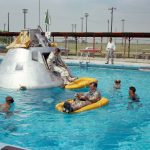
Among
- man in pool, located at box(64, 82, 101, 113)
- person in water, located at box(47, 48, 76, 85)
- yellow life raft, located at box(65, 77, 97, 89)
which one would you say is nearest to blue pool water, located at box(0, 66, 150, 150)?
man in pool, located at box(64, 82, 101, 113)

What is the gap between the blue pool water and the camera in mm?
8250

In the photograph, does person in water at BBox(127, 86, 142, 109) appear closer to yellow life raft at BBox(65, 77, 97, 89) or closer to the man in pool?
the man in pool

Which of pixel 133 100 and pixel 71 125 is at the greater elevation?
pixel 133 100

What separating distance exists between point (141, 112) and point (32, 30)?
7535 mm

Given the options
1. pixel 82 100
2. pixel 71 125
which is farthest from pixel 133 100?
pixel 71 125

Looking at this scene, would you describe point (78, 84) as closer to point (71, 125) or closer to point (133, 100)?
point (133, 100)

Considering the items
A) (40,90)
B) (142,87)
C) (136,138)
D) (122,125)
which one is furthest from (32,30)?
(136,138)

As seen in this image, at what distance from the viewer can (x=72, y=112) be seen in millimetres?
10852

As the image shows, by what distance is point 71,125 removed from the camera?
9742 mm

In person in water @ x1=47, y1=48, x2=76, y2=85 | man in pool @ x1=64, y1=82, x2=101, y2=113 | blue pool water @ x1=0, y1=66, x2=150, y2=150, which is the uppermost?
person in water @ x1=47, y1=48, x2=76, y2=85

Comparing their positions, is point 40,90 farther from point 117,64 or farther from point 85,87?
point 117,64

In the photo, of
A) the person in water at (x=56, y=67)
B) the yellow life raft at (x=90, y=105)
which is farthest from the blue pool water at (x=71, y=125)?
the person in water at (x=56, y=67)

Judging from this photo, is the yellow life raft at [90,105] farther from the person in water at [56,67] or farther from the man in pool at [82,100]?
the person in water at [56,67]

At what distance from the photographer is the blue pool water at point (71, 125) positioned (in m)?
8.25
